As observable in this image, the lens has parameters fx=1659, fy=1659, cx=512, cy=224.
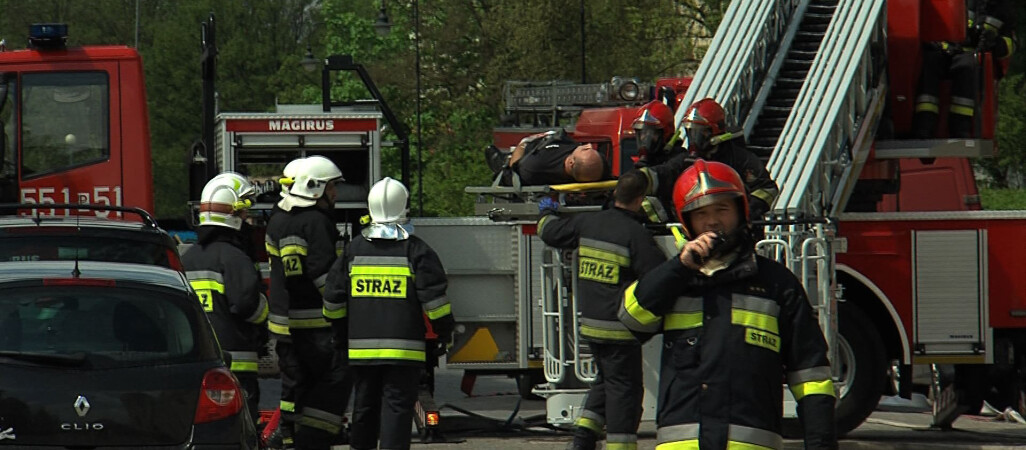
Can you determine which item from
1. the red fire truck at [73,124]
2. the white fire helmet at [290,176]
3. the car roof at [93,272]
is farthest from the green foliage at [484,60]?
the car roof at [93,272]

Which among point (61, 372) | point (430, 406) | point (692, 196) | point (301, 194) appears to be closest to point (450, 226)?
point (430, 406)

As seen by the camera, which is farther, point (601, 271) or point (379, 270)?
point (601, 271)

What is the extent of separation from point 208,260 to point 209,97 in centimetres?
520

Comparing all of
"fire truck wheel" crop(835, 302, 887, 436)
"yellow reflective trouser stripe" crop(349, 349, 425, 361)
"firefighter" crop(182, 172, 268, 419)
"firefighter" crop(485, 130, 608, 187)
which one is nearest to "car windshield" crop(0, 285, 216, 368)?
"yellow reflective trouser stripe" crop(349, 349, 425, 361)

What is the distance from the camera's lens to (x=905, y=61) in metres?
12.6

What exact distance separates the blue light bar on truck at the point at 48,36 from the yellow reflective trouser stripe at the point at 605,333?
17.4ft

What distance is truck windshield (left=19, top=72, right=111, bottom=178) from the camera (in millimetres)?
12164

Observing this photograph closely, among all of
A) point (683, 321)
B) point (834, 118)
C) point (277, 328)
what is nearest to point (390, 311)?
point (277, 328)

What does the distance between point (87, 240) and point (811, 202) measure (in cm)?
495

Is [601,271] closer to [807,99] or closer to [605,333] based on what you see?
[605,333]

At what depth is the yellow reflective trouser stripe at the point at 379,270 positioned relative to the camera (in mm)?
8500

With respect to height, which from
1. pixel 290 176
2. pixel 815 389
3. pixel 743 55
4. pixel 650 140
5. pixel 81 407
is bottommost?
pixel 81 407

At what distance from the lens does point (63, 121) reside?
12.2m

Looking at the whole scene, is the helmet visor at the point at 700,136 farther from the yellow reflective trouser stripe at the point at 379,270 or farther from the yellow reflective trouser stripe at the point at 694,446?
the yellow reflective trouser stripe at the point at 694,446
